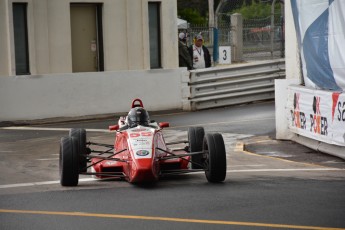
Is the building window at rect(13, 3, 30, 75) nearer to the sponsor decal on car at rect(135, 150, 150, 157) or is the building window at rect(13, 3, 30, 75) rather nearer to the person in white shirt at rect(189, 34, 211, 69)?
the person in white shirt at rect(189, 34, 211, 69)

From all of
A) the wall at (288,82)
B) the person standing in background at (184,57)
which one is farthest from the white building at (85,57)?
the wall at (288,82)

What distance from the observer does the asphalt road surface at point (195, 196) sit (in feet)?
32.7

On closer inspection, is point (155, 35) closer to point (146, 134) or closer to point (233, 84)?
point (233, 84)

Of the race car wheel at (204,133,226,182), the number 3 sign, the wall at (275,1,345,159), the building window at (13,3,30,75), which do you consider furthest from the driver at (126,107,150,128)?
the number 3 sign

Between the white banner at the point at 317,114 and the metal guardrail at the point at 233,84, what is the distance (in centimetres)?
768

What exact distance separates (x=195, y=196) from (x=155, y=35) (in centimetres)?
1624

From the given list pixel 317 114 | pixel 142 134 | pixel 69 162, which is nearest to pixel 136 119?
pixel 142 134

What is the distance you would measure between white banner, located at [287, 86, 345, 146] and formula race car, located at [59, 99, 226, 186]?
308cm

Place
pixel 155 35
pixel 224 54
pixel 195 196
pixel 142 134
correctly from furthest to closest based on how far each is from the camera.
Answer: pixel 224 54 → pixel 155 35 → pixel 142 134 → pixel 195 196

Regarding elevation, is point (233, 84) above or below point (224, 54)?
below

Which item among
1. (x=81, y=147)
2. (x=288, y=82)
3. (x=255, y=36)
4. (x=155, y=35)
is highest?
(x=155, y=35)

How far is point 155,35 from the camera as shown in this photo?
27.6 m

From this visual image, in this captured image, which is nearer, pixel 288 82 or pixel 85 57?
pixel 288 82

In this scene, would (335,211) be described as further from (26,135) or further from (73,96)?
(73,96)
